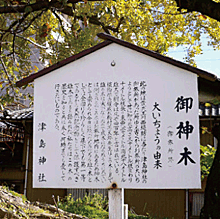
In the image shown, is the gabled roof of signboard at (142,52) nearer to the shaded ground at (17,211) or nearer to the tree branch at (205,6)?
the tree branch at (205,6)

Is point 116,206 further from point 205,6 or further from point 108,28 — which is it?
point 108,28

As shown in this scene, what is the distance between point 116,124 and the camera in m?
5.64

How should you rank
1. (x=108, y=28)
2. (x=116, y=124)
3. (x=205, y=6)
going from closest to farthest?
1. (x=116, y=124)
2. (x=205, y=6)
3. (x=108, y=28)

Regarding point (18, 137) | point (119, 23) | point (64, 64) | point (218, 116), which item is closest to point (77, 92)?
point (64, 64)

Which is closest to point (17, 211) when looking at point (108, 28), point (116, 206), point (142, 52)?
point (116, 206)

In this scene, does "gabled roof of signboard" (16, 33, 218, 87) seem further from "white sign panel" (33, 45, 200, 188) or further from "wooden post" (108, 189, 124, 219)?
"wooden post" (108, 189, 124, 219)

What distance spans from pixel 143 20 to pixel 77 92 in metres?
6.92

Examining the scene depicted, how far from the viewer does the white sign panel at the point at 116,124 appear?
17.8 feet

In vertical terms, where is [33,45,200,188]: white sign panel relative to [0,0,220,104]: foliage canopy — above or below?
below

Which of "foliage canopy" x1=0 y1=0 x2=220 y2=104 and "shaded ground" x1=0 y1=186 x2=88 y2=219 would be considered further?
"foliage canopy" x1=0 y1=0 x2=220 y2=104

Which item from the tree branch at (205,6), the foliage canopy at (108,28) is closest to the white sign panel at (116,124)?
the tree branch at (205,6)

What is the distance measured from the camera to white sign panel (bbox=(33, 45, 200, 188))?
5.44 metres

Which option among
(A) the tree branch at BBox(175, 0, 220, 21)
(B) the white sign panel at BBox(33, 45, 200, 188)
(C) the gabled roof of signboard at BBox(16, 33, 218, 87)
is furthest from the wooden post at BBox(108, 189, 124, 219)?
(A) the tree branch at BBox(175, 0, 220, 21)

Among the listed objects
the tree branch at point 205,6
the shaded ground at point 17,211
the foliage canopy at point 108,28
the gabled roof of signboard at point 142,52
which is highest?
the foliage canopy at point 108,28
